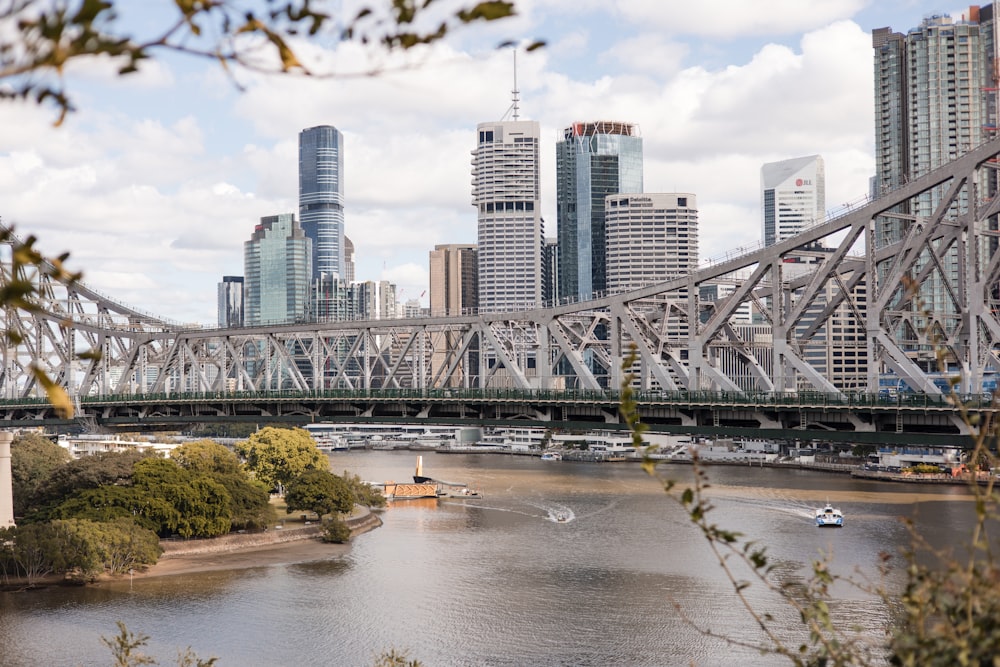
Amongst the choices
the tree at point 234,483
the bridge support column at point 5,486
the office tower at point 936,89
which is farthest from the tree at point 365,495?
the office tower at point 936,89

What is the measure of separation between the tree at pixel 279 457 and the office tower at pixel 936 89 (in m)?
110

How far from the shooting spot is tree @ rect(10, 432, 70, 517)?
240 ft

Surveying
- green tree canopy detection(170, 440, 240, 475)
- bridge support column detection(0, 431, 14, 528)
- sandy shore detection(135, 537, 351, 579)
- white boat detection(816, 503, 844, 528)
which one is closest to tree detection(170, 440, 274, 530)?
green tree canopy detection(170, 440, 240, 475)

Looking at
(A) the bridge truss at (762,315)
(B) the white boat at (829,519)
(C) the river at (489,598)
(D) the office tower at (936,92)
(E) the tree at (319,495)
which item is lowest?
(C) the river at (489,598)

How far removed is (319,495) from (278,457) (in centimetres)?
1263

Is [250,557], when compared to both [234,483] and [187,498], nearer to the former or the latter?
[187,498]

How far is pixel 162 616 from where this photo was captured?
46938mm

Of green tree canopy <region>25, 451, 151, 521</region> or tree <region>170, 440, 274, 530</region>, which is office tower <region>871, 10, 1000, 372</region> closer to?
tree <region>170, 440, 274, 530</region>

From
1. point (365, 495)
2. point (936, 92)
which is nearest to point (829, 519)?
point (365, 495)

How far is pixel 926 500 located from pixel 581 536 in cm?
3527

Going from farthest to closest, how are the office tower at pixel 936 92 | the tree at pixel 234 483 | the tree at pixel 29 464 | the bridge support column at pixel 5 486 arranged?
the office tower at pixel 936 92 → the tree at pixel 29 464 → the tree at pixel 234 483 → the bridge support column at pixel 5 486

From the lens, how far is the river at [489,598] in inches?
1619

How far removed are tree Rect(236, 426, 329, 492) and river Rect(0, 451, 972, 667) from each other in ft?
28.4

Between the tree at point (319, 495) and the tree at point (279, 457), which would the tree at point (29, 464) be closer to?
the tree at point (279, 457)
